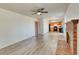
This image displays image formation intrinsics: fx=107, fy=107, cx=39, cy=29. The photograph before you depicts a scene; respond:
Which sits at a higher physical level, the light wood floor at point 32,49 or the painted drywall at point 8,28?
the painted drywall at point 8,28

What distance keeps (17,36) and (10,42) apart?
1146 mm

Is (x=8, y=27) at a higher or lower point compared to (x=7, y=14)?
lower

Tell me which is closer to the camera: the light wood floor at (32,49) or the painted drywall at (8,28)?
the light wood floor at (32,49)

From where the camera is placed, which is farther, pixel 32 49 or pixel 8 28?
pixel 8 28

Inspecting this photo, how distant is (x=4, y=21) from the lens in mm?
6297

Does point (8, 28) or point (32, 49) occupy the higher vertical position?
point (8, 28)

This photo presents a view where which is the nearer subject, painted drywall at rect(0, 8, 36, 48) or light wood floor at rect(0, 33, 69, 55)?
light wood floor at rect(0, 33, 69, 55)

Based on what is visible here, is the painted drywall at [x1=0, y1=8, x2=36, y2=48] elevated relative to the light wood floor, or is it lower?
elevated

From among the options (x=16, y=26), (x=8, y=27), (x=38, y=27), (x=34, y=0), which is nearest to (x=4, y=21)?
(x=8, y=27)
